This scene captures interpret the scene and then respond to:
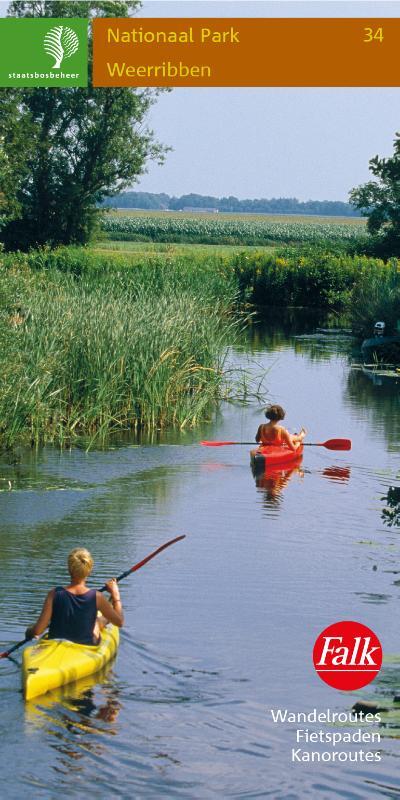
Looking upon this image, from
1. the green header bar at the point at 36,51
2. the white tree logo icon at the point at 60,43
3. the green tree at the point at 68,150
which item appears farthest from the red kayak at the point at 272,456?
the green tree at the point at 68,150

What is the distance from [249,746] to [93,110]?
61236 millimetres

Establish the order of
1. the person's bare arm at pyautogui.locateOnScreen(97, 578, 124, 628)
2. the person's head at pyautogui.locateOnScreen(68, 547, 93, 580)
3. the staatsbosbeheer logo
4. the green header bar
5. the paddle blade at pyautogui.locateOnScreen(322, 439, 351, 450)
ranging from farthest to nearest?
the green header bar → the paddle blade at pyautogui.locateOnScreen(322, 439, 351, 450) → the person's bare arm at pyautogui.locateOnScreen(97, 578, 124, 628) → the staatsbosbeheer logo → the person's head at pyautogui.locateOnScreen(68, 547, 93, 580)

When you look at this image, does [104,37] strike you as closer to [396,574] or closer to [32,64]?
[32,64]

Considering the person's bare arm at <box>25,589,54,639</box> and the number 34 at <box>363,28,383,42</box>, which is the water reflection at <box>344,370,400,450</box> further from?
the person's bare arm at <box>25,589,54,639</box>

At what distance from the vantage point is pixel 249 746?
29.3 feet

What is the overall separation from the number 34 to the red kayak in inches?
235

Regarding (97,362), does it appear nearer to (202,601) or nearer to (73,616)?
(202,601)

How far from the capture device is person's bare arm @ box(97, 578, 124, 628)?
33.8 ft

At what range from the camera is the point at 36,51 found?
26.4 meters

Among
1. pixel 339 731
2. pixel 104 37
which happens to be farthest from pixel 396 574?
pixel 104 37

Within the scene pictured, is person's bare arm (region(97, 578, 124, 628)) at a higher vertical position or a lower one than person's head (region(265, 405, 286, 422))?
lower

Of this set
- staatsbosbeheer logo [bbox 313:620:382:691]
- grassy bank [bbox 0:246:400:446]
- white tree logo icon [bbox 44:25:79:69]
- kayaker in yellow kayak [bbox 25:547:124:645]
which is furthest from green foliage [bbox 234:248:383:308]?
kayaker in yellow kayak [bbox 25:547:124:645]

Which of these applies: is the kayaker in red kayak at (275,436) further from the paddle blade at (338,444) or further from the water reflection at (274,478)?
the paddle blade at (338,444)

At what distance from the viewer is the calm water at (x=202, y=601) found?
8.57 m
